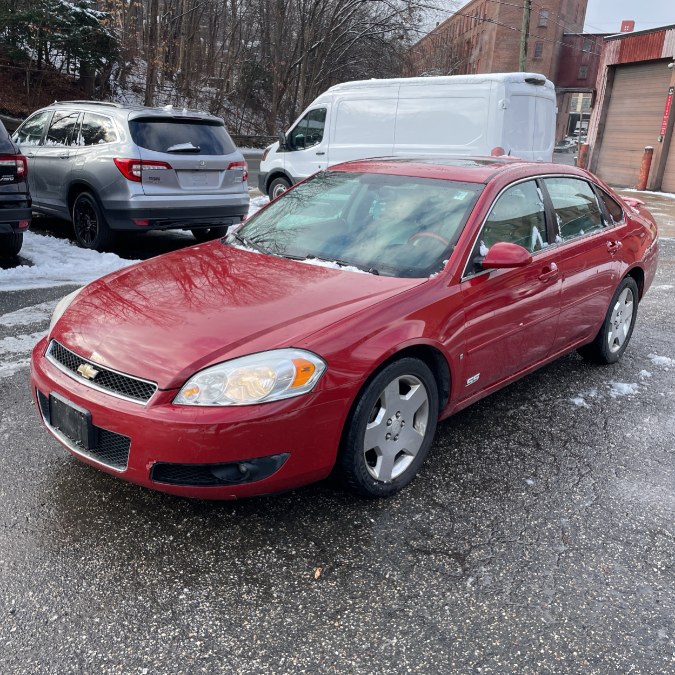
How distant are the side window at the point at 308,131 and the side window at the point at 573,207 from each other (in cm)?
852

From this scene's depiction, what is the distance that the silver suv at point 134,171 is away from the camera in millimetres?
7312

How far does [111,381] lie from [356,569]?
1245 millimetres

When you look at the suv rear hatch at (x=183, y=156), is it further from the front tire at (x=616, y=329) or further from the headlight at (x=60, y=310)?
the front tire at (x=616, y=329)

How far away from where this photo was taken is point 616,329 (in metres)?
4.98

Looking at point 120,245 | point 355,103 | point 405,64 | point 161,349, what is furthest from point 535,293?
point 405,64

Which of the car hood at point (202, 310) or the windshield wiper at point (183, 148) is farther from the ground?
the windshield wiper at point (183, 148)

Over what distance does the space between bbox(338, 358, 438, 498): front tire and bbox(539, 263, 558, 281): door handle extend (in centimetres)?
114

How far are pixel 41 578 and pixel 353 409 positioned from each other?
1365 millimetres

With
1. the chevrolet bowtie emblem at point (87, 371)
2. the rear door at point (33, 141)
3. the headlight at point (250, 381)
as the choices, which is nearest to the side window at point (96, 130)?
the rear door at point (33, 141)

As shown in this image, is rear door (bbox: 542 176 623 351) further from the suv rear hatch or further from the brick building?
the brick building

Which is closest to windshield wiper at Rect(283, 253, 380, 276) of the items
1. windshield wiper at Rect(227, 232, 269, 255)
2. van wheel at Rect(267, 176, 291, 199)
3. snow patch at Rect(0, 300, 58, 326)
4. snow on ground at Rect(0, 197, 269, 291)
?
windshield wiper at Rect(227, 232, 269, 255)

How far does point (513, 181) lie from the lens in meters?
3.82

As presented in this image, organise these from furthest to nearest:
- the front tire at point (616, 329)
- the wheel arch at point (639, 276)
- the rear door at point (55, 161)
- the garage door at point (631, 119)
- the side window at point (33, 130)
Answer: the garage door at point (631, 119) → the side window at point (33, 130) → the rear door at point (55, 161) → the wheel arch at point (639, 276) → the front tire at point (616, 329)

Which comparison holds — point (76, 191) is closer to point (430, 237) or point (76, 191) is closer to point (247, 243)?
point (247, 243)
